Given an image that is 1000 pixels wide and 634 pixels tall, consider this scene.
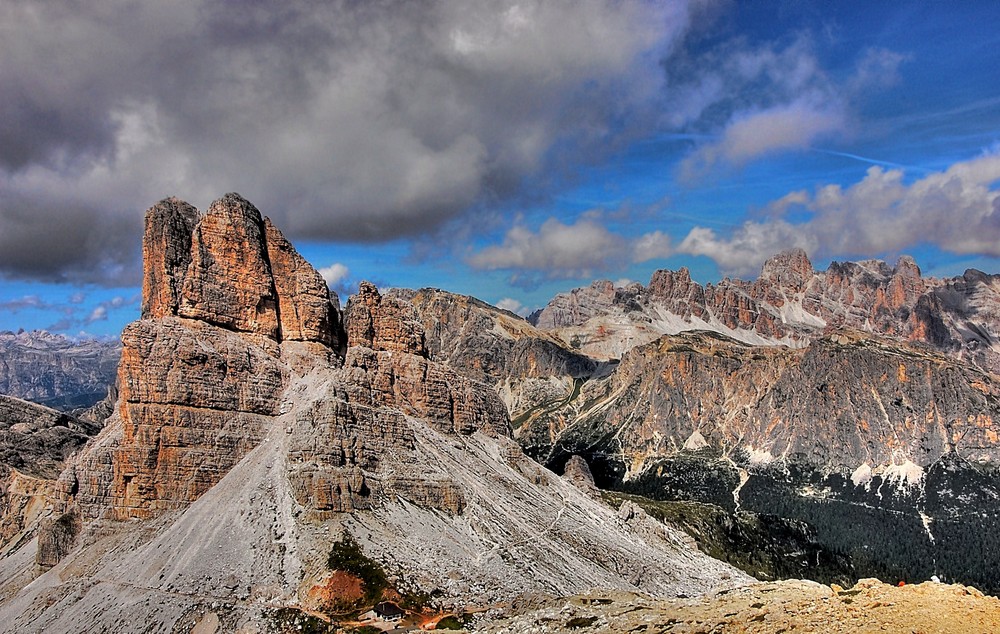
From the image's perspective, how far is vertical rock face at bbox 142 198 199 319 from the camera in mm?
137500

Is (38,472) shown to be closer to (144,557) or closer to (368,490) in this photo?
(144,557)

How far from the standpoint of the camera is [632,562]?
136375 mm

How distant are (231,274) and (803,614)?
11948cm

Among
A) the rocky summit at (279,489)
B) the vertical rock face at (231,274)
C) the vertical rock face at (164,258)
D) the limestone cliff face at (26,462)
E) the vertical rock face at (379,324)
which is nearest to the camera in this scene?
the rocky summit at (279,489)

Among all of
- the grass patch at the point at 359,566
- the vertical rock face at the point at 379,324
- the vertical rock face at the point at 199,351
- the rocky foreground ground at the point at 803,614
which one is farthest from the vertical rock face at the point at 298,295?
the rocky foreground ground at the point at 803,614

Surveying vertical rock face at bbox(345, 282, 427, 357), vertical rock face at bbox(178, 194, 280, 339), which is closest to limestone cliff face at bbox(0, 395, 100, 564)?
vertical rock face at bbox(178, 194, 280, 339)

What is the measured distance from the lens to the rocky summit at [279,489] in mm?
102125

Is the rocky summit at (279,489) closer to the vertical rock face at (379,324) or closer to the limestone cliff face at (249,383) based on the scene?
the limestone cliff face at (249,383)

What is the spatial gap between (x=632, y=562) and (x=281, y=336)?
264 ft

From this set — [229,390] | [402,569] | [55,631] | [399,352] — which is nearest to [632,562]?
[402,569]

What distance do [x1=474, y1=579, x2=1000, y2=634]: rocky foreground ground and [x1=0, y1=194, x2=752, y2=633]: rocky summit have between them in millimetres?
25051

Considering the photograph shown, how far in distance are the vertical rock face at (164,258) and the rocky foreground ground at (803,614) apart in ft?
287

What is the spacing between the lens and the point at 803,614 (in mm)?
56500

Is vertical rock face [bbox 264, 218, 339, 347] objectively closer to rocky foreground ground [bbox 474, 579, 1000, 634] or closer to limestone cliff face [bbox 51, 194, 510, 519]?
limestone cliff face [bbox 51, 194, 510, 519]
